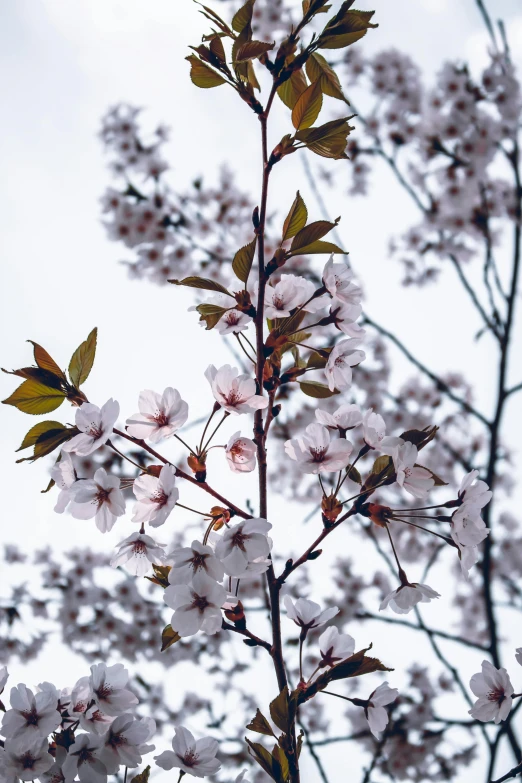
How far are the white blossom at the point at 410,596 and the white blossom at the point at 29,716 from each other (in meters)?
0.51

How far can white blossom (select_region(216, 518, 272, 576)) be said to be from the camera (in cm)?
75

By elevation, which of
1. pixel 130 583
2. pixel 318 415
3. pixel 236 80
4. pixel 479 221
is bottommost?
pixel 318 415

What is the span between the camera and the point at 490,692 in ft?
3.04

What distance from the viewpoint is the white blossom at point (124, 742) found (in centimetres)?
90

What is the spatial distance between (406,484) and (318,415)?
0.58 ft

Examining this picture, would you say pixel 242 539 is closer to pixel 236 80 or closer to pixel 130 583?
pixel 236 80

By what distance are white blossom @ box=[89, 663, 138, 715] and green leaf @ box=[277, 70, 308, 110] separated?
2.96 ft

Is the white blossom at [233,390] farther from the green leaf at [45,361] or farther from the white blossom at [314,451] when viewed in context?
the green leaf at [45,361]

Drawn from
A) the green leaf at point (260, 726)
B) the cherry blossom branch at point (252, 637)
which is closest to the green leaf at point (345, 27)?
the cherry blossom branch at point (252, 637)

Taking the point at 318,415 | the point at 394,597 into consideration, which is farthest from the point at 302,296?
the point at 394,597

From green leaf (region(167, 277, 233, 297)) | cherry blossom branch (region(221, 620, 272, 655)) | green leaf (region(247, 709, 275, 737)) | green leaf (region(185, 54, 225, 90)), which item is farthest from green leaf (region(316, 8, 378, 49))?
green leaf (region(247, 709, 275, 737))

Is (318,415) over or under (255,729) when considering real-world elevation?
over

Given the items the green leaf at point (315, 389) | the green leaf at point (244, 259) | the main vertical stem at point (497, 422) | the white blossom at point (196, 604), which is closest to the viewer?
the white blossom at point (196, 604)

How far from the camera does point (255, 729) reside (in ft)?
2.69
